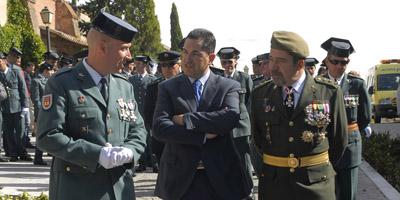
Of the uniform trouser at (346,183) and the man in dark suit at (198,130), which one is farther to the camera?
the uniform trouser at (346,183)

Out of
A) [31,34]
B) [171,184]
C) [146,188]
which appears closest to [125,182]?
[171,184]

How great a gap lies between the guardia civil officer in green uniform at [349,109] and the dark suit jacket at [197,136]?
1.64 metres

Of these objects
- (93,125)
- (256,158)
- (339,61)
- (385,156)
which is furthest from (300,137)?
(385,156)

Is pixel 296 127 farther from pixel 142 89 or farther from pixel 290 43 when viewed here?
pixel 142 89

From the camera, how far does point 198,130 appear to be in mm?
3852

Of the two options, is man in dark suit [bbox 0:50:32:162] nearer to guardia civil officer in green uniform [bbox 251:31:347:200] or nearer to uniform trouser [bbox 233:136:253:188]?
uniform trouser [bbox 233:136:253:188]

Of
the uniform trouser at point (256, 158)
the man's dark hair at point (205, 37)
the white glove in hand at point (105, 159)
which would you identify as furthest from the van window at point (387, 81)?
the white glove in hand at point (105, 159)

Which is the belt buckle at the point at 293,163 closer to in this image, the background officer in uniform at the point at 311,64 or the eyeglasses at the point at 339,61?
the eyeglasses at the point at 339,61

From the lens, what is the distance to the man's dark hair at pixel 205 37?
4.06 meters

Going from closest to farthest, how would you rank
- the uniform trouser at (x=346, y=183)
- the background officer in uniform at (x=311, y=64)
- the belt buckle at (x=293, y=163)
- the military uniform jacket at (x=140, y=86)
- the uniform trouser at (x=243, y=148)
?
the belt buckle at (x=293, y=163) → the uniform trouser at (x=243, y=148) → the uniform trouser at (x=346, y=183) → the background officer in uniform at (x=311, y=64) → the military uniform jacket at (x=140, y=86)

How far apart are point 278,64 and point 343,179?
202 cm

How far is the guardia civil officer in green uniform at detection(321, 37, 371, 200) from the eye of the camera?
5.34 meters

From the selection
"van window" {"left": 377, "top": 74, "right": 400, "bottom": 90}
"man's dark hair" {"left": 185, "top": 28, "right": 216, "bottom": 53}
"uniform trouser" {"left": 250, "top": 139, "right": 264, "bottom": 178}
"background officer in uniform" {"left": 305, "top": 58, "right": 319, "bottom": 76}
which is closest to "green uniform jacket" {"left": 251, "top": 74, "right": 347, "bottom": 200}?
"uniform trouser" {"left": 250, "top": 139, "right": 264, "bottom": 178}

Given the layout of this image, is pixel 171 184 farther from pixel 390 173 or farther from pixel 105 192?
pixel 390 173
